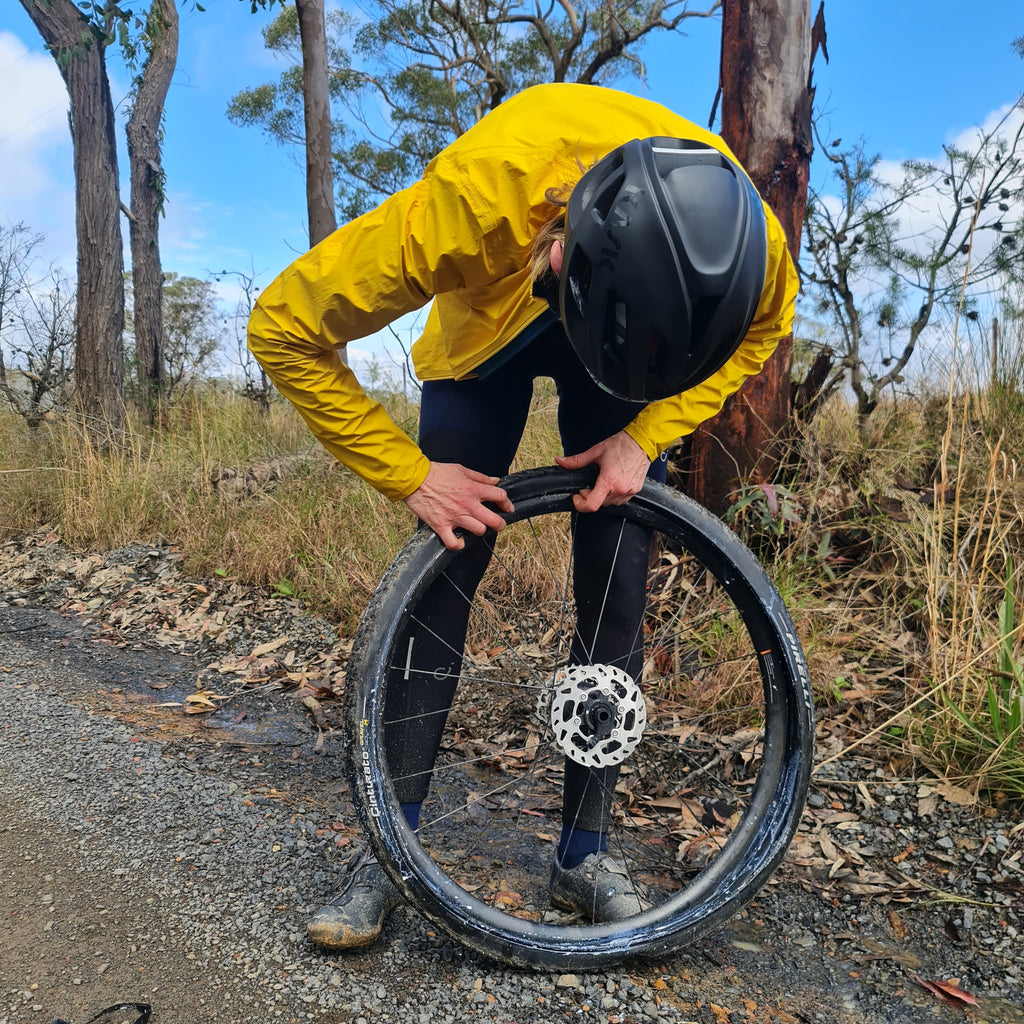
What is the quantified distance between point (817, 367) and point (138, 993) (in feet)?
11.0

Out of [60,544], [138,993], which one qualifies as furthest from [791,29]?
[60,544]

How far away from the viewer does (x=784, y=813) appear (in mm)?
1956

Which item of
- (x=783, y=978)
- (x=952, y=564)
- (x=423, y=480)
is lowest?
(x=783, y=978)

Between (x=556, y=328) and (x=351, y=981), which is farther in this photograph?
(x=556, y=328)

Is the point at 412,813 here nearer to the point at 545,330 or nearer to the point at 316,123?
the point at 545,330

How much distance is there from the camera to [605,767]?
2094mm

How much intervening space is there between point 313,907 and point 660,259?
1.66 metres

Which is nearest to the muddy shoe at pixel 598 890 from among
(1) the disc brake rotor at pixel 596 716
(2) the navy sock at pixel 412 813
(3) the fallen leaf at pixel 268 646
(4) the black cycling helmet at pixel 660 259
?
(1) the disc brake rotor at pixel 596 716

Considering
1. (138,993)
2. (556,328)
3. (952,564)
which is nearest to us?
(138,993)

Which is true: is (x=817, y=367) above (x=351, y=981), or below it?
above

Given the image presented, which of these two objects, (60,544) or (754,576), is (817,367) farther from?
(60,544)

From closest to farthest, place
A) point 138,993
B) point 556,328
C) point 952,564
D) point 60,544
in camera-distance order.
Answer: point 138,993 → point 556,328 → point 952,564 → point 60,544

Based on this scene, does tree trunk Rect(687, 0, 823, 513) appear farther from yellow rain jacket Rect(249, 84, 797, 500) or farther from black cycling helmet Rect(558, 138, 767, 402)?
black cycling helmet Rect(558, 138, 767, 402)

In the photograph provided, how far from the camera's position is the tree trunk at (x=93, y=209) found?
7418mm
